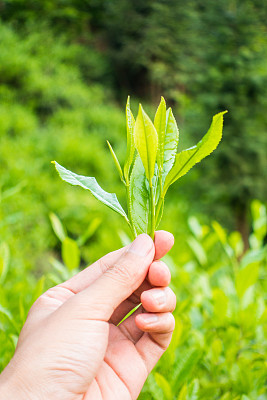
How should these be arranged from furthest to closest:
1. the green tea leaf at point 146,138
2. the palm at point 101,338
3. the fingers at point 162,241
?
the fingers at point 162,241, the palm at point 101,338, the green tea leaf at point 146,138

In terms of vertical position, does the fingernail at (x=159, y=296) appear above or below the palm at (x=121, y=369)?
above

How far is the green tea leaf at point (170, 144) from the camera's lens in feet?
2.81

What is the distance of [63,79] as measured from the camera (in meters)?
7.93

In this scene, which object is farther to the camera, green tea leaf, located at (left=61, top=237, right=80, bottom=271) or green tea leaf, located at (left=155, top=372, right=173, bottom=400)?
green tea leaf, located at (left=61, top=237, right=80, bottom=271)

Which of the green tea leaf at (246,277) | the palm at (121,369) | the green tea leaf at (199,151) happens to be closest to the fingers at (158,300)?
the palm at (121,369)

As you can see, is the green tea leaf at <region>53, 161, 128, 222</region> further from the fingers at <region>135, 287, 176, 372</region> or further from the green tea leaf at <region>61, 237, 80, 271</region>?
the green tea leaf at <region>61, 237, 80, 271</region>

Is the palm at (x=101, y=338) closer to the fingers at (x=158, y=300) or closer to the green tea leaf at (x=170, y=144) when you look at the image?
the fingers at (x=158, y=300)

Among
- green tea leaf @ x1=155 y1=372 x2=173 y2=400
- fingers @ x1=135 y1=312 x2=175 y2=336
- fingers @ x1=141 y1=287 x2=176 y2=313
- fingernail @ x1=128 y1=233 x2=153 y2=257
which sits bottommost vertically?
green tea leaf @ x1=155 y1=372 x2=173 y2=400

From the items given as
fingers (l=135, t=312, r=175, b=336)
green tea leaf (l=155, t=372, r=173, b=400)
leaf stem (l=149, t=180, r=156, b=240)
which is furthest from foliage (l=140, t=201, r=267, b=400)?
leaf stem (l=149, t=180, r=156, b=240)

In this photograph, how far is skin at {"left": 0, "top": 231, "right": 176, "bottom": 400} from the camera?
0.82 meters

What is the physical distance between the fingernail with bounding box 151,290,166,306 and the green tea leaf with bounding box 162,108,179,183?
0.87 feet

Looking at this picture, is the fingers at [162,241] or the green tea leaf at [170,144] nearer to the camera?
the green tea leaf at [170,144]

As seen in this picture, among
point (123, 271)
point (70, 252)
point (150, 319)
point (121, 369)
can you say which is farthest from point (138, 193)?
point (70, 252)

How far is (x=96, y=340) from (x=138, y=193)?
34 centimetres
